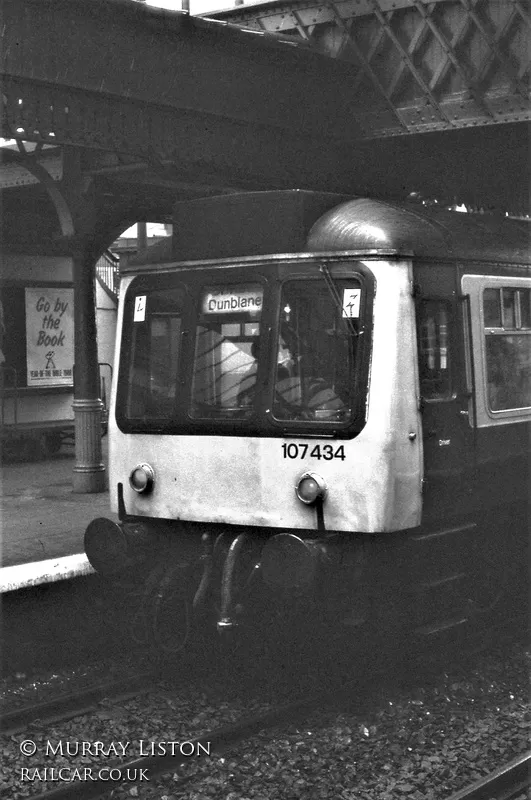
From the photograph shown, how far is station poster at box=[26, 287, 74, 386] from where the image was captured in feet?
49.5

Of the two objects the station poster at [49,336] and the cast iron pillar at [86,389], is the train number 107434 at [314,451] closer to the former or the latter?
the cast iron pillar at [86,389]

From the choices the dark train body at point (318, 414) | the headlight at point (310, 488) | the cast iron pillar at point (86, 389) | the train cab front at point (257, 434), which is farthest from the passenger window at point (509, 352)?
the cast iron pillar at point (86, 389)

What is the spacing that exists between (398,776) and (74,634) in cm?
297

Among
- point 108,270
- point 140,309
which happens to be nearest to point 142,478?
point 140,309

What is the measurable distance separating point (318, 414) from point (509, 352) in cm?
153

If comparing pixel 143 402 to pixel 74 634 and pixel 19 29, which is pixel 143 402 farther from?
pixel 19 29

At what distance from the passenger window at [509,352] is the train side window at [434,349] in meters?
0.43

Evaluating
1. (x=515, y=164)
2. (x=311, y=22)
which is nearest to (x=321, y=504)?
(x=311, y=22)

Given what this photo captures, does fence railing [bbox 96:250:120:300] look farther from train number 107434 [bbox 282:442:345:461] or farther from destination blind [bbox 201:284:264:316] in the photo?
train number 107434 [bbox 282:442:345:461]

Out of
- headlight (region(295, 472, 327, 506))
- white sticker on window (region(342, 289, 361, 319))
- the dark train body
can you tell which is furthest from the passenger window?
headlight (region(295, 472, 327, 506))

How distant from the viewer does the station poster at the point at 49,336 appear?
15.1m

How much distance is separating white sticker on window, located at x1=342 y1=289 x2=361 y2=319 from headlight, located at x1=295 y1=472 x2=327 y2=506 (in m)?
0.89

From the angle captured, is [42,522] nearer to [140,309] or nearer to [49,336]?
[140,309]

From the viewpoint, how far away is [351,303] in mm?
6258
